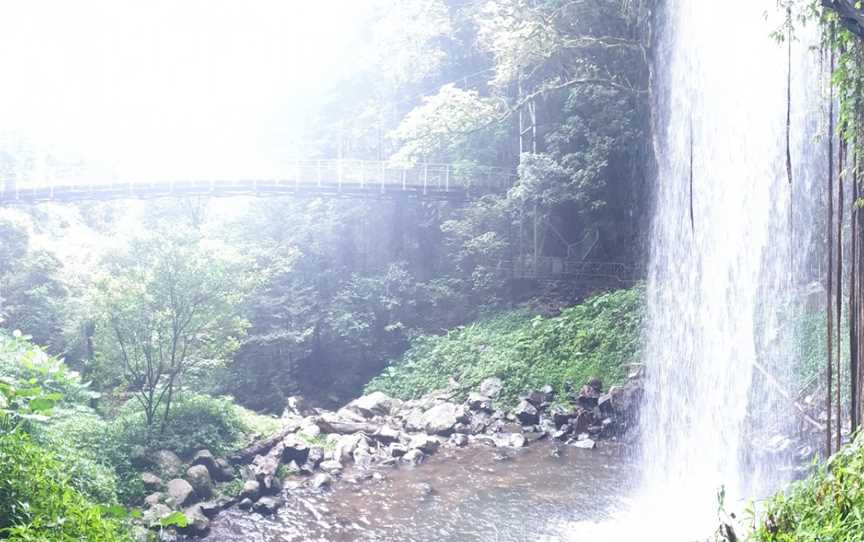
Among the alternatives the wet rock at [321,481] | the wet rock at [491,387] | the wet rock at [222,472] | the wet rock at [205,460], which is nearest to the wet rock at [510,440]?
the wet rock at [491,387]

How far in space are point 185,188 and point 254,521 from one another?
12864mm

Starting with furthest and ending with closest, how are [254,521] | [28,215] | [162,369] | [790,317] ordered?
[28,215] < [162,369] < [790,317] < [254,521]

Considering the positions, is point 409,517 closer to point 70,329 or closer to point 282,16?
point 70,329

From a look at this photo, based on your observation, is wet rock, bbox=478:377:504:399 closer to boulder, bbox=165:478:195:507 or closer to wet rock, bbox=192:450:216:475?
wet rock, bbox=192:450:216:475

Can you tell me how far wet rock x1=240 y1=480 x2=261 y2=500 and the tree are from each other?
83.9 inches

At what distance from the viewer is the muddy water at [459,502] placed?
353 inches

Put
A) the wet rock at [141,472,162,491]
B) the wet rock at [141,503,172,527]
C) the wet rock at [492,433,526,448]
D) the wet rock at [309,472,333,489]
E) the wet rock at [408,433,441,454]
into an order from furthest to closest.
Result: the wet rock at [492,433,526,448] → the wet rock at [408,433,441,454] → the wet rock at [309,472,333,489] → the wet rock at [141,472,162,491] → the wet rock at [141,503,172,527]

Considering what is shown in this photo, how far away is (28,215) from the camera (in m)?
24.5

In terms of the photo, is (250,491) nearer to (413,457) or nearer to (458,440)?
(413,457)

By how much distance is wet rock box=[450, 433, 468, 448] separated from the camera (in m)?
13.2

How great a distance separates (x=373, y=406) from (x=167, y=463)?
18.6 feet

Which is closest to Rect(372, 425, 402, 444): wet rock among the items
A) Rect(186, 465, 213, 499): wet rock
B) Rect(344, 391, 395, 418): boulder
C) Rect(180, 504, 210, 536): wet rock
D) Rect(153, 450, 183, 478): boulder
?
Rect(344, 391, 395, 418): boulder

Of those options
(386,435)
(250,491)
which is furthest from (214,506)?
(386,435)

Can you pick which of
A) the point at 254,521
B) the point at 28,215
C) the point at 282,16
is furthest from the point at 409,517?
the point at 282,16
